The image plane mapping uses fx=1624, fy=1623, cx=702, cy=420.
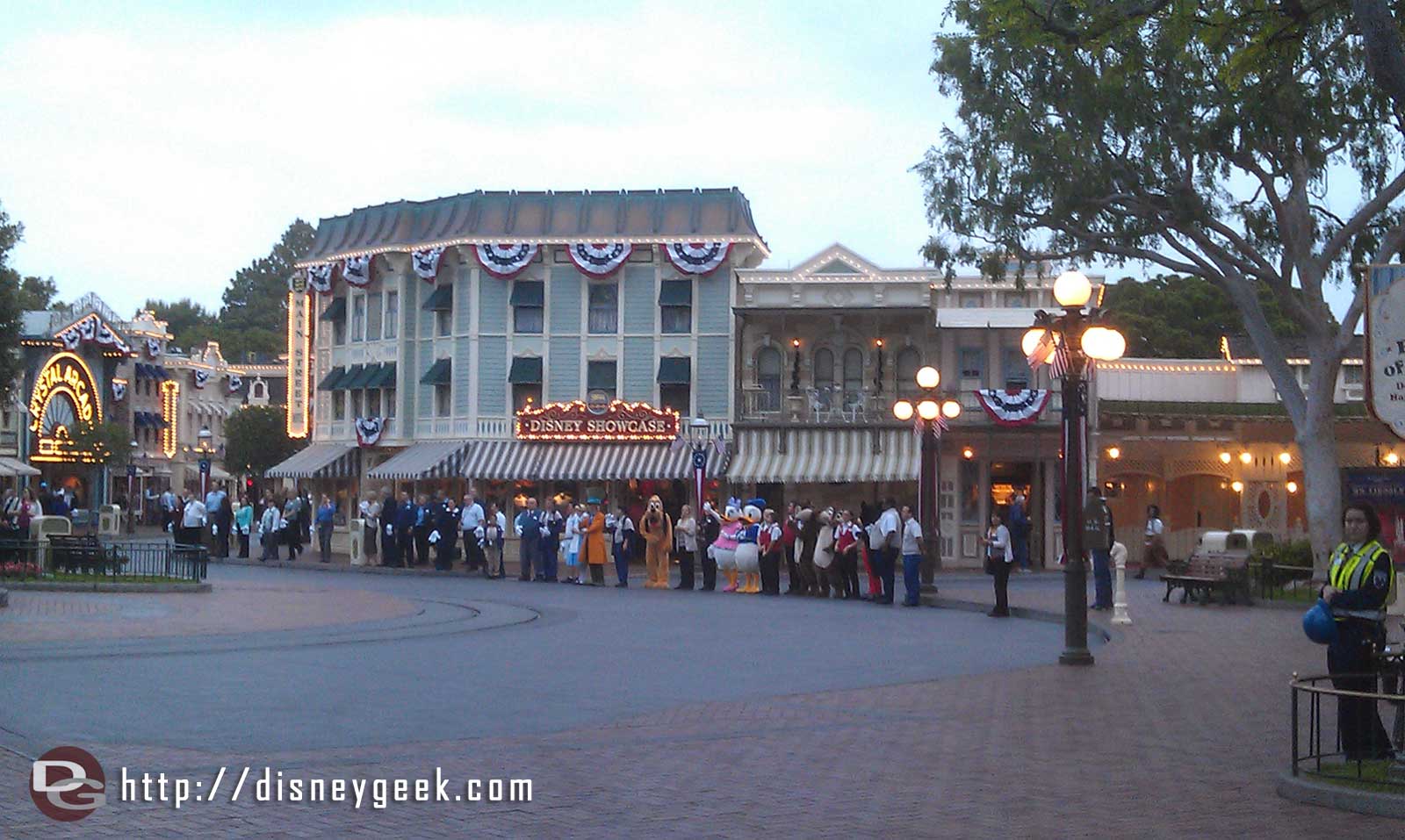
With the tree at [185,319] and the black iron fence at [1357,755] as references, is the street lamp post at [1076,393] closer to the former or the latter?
the black iron fence at [1357,755]

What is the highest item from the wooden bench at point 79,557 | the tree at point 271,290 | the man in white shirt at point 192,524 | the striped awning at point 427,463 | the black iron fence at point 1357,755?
the tree at point 271,290

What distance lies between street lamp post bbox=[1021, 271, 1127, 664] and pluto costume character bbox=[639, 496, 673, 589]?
14.7 metres

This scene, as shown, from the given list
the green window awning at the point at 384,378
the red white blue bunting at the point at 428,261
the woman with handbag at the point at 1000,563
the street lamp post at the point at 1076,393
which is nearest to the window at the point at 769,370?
the red white blue bunting at the point at 428,261

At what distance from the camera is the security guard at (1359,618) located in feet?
31.7

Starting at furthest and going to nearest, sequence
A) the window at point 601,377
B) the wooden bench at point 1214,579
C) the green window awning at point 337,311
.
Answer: the green window awning at point 337,311
the window at point 601,377
the wooden bench at point 1214,579

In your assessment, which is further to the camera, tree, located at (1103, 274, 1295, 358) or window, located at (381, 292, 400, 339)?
tree, located at (1103, 274, 1295, 358)

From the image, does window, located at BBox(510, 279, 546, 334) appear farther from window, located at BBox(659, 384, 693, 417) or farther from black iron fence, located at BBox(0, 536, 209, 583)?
black iron fence, located at BBox(0, 536, 209, 583)

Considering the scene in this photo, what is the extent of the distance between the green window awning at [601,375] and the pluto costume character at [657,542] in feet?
45.4

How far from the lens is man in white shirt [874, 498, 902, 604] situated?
27.4 meters

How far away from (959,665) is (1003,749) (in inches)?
238

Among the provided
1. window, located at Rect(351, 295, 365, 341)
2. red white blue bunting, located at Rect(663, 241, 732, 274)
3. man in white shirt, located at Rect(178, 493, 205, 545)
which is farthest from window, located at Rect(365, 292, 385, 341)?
man in white shirt, located at Rect(178, 493, 205, 545)

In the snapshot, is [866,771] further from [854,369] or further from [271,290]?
[271,290]

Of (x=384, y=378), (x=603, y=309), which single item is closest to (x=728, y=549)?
(x=603, y=309)

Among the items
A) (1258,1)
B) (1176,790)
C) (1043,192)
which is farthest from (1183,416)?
(1176,790)
